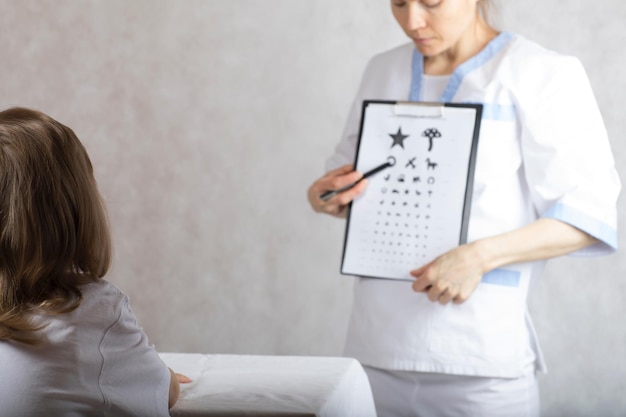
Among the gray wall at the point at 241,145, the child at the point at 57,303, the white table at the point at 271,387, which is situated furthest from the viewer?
the gray wall at the point at 241,145

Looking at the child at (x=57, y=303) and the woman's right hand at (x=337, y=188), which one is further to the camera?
the woman's right hand at (x=337, y=188)

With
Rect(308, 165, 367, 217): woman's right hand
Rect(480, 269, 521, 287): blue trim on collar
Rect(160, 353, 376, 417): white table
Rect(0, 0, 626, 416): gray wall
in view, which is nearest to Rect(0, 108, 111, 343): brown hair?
Rect(160, 353, 376, 417): white table

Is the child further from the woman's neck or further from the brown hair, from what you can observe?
the woman's neck

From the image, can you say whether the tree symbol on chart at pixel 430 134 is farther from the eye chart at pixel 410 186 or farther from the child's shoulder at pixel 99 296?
the child's shoulder at pixel 99 296

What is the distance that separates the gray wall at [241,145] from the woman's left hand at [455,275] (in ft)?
3.48

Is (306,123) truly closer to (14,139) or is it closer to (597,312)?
(597,312)

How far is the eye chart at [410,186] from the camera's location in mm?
1636

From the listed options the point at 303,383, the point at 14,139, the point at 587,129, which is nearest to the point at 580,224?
the point at 587,129

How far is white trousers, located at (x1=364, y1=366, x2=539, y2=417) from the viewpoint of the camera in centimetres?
163

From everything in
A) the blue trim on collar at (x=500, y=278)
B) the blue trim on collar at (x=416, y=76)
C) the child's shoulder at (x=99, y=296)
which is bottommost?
the blue trim on collar at (x=500, y=278)

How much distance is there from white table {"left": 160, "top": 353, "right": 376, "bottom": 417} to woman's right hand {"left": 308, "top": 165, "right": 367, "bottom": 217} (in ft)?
1.19

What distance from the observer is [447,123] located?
65.3 inches

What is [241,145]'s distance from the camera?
8.94 feet

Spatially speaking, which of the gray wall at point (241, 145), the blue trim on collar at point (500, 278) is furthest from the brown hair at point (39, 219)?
the gray wall at point (241, 145)
